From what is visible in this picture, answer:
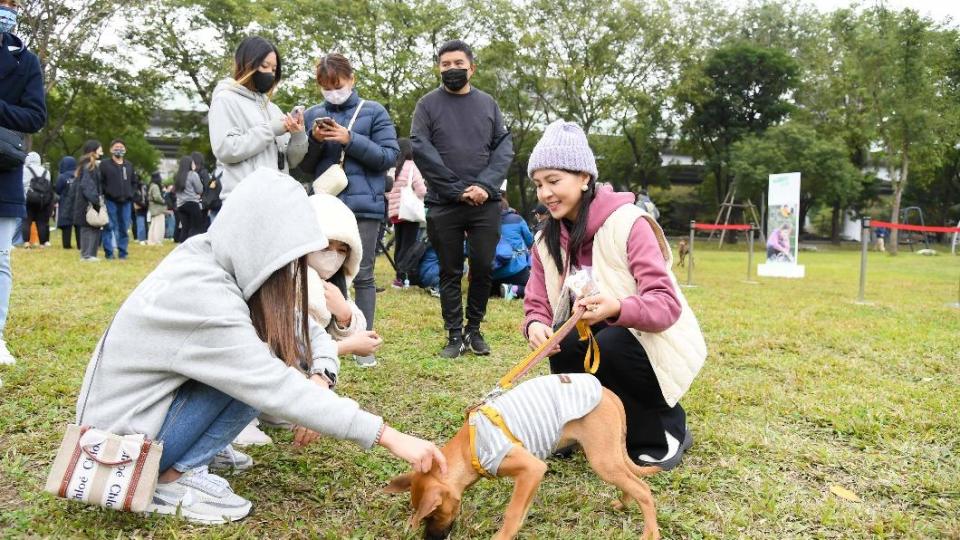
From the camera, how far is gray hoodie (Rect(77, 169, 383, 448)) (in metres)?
1.88

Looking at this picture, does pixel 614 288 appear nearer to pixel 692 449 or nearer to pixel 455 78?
pixel 692 449

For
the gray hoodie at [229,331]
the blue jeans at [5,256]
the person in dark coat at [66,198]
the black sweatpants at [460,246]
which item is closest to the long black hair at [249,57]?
the blue jeans at [5,256]

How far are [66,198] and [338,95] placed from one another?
995 centimetres

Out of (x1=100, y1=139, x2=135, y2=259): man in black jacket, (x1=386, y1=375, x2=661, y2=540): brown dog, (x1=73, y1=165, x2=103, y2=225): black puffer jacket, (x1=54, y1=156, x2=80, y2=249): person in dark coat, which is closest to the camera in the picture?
(x1=386, y1=375, x2=661, y2=540): brown dog

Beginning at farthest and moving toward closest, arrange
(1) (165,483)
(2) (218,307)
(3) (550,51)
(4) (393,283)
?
(3) (550,51)
(4) (393,283)
(1) (165,483)
(2) (218,307)

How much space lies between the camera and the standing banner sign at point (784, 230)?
1179 cm

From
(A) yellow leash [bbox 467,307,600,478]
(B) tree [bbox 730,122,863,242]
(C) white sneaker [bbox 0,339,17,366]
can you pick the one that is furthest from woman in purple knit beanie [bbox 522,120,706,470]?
(B) tree [bbox 730,122,863,242]

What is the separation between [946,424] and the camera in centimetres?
336

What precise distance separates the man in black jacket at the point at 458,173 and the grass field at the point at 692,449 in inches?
18.5

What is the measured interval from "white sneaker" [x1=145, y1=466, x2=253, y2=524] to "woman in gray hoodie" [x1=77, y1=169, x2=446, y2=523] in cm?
14

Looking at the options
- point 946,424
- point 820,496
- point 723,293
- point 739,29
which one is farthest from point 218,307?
point 739,29

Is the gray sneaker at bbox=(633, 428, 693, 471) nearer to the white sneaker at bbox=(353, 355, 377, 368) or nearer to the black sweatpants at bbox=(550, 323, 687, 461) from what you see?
the black sweatpants at bbox=(550, 323, 687, 461)

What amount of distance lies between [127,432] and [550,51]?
95.0ft

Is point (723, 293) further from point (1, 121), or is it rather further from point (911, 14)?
point (911, 14)
